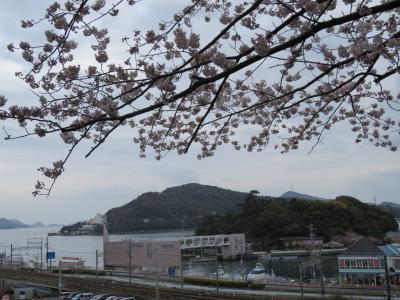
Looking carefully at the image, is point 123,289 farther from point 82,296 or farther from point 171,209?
point 171,209

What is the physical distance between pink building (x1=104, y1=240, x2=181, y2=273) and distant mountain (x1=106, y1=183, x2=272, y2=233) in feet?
209

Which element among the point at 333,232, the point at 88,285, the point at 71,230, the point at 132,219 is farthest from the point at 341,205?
the point at 71,230

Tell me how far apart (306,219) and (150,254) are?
1345 inches

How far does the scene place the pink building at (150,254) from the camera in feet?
122

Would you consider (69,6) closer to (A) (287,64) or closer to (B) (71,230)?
(A) (287,64)

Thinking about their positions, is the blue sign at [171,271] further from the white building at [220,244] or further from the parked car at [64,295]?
the white building at [220,244]

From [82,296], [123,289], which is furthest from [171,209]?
[82,296]

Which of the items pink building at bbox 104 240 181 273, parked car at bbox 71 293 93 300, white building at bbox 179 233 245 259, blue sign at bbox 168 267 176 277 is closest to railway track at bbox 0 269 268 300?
parked car at bbox 71 293 93 300

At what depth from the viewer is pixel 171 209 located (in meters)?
114

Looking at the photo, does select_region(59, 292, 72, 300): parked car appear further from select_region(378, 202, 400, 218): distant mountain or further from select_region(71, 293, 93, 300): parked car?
select_region(378, 202, 400, 218): distant mountain

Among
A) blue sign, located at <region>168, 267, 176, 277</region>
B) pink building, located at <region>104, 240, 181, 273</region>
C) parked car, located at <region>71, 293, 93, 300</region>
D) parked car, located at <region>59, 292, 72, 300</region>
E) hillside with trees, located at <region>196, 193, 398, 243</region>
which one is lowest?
parked car, located at <region>59, 292, 72, 300</region>

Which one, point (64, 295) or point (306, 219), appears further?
point (306, 219)

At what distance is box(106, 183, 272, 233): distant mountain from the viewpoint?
10919 cm

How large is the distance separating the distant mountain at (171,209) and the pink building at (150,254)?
63656 mm
